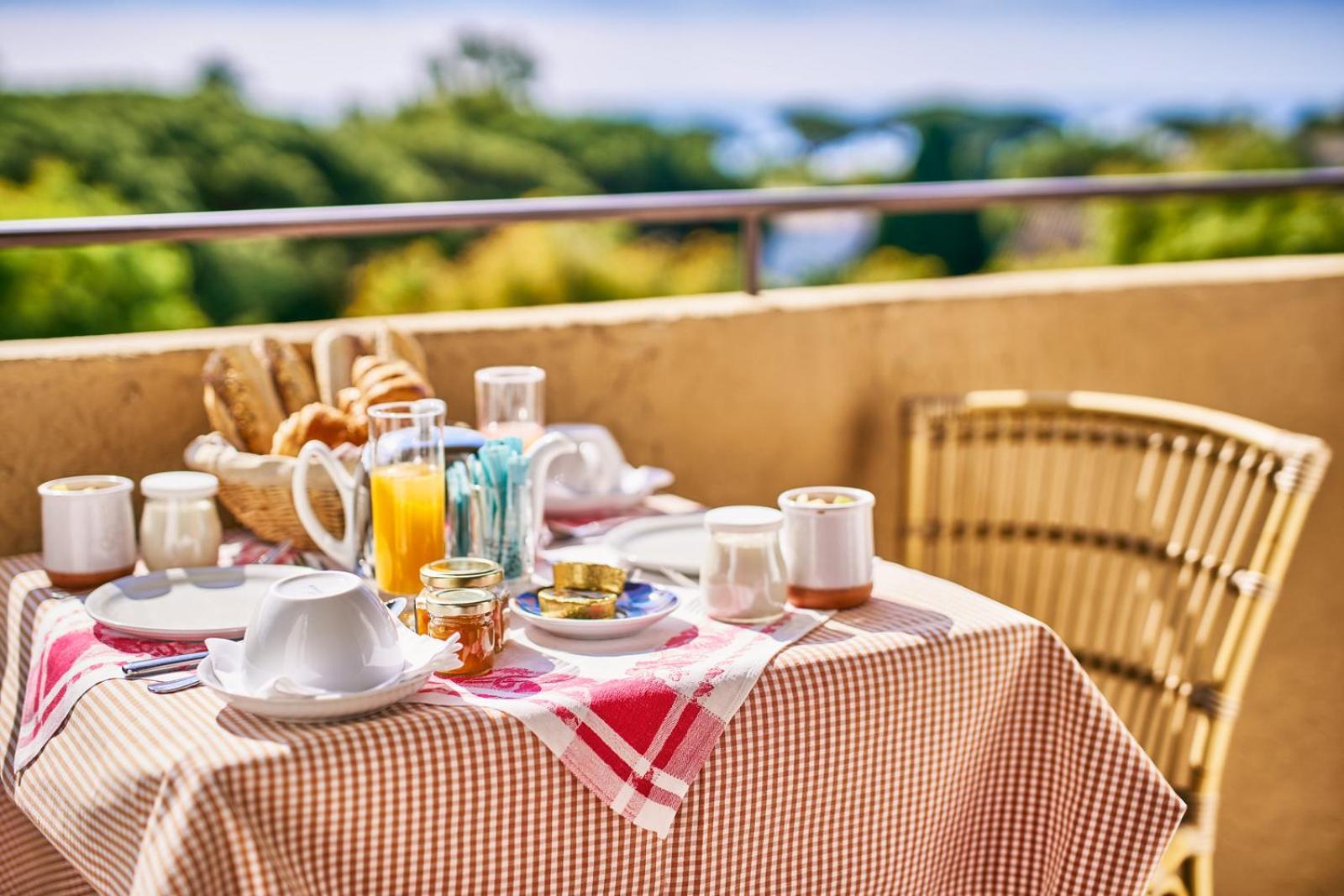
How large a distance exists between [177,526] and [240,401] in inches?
7.9

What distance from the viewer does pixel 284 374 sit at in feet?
5.64

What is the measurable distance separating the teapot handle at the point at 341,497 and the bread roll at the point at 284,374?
26 centimetres

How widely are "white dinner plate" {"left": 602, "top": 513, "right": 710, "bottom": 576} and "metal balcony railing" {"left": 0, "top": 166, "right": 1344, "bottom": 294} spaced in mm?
466

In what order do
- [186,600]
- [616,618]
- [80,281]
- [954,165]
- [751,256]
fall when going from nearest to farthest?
[616,618]
[186,600]
[751,256]
[80,281]
[954,165]

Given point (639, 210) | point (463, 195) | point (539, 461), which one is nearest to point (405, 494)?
point (539, 461)

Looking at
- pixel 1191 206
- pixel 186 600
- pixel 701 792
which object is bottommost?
pixel 701 792

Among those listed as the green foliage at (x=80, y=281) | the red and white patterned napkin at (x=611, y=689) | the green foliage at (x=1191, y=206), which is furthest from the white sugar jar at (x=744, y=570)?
the green foliage at (x=80, y=281)

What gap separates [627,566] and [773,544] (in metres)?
0.22

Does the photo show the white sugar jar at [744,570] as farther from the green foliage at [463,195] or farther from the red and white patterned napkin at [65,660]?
the green foliage at [463,195]

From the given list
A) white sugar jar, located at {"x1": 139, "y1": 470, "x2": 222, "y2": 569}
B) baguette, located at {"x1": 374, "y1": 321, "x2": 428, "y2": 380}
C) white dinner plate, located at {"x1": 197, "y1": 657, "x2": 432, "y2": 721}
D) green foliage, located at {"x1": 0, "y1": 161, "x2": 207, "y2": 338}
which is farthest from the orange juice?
green foliage, located at {"x1": 0, "y1": 161, "x2": 207, "y2": 338}

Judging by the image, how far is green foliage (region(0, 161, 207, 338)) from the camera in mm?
17234

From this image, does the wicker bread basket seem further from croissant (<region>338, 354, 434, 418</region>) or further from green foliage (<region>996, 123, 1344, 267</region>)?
green foliage (<region>996, 123, 1344, 267</region>)

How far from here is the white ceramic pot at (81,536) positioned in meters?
1.45

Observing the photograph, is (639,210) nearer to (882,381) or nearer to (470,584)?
(882,381)
